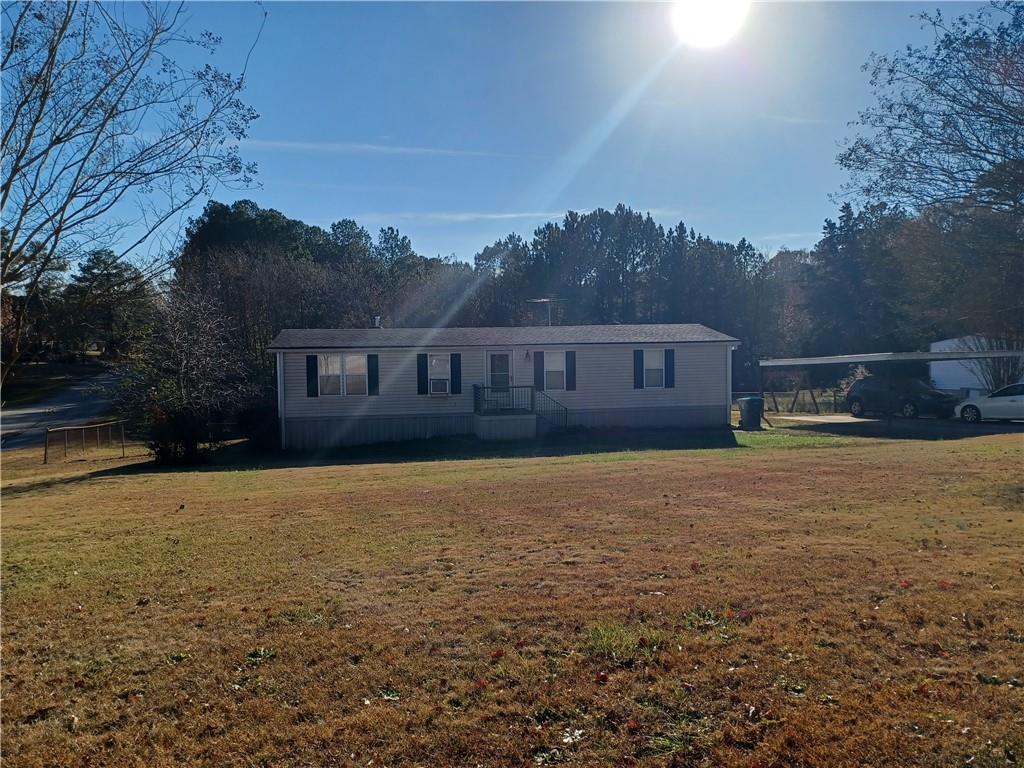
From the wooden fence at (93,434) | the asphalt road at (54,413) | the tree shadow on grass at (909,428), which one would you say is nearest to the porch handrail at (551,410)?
the tree shadow on grass at (909,428)

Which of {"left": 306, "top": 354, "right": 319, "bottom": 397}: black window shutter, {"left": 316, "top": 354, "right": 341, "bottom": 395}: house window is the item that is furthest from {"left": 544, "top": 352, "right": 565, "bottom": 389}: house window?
{"left": 306, "top": 354, "right": 319, "bottom": 397}: black window shutter

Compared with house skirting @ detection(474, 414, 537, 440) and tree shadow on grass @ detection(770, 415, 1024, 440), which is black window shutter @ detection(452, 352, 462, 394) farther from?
tree shadow on grass @ detection(770, 415, 1024, 440)

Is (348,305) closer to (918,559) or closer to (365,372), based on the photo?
(365,372)

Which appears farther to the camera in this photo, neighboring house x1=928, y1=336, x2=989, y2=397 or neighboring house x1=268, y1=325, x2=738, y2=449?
neighboring house x1=928, y1=336, x2=989, y2=397

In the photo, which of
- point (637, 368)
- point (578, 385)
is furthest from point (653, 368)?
point (578, 385)

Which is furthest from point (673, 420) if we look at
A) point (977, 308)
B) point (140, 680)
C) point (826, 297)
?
point (826, 297)

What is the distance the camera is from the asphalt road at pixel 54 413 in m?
31.5

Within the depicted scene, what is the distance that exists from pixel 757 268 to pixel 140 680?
51.6 m

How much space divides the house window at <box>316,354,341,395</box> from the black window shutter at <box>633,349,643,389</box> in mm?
9547

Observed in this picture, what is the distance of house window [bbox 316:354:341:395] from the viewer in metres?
23.0

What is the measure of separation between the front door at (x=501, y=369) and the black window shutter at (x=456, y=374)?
102cm

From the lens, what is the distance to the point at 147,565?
7207 mm

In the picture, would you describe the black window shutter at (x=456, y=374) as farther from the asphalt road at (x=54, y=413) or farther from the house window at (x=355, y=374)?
the asphalt road at (x=54, y=413)

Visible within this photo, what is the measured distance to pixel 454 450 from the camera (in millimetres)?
21156
